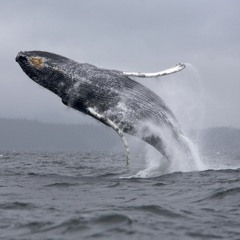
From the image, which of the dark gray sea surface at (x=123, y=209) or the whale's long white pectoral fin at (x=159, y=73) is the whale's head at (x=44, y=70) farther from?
the dark gray sea surface at (x=123, y=209)

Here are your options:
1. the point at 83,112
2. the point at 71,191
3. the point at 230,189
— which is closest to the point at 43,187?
the point at 71,191

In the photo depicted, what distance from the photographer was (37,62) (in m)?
12.9

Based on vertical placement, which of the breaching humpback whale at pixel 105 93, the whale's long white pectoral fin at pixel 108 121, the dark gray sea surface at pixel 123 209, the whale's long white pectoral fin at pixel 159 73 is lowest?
the dark gray sea surface at pixel 123 209

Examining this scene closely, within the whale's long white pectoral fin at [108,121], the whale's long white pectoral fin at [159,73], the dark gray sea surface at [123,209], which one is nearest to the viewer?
the dark gray sea surface at [123,209]

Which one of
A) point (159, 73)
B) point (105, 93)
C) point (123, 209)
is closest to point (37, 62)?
point (105, 93)

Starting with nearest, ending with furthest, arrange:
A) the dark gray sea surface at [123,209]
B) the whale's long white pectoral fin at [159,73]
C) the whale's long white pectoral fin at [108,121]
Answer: the dark gray sea surface at [123,209] → the whale's long white pectoral fin at [108,121] → the whale's long white pectoral fin at [159,73]

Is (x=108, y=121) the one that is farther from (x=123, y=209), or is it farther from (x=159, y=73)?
(x=123, y=209)

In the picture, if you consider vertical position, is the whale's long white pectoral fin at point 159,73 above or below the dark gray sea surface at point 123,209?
above

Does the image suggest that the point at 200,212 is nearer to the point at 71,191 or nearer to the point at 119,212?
the point at 119,212

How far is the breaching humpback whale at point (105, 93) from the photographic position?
41.8 feet

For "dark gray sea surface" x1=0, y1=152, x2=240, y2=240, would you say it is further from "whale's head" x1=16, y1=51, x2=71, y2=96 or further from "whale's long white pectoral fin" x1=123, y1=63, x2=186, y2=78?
"whale's long white pectoral fin" x1=123, y1=63, x2=186, y2=78

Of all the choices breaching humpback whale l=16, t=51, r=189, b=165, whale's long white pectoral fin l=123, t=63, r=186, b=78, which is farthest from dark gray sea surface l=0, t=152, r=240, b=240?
whale's long white pectoral fin l=123, t=63, r=186, b=78

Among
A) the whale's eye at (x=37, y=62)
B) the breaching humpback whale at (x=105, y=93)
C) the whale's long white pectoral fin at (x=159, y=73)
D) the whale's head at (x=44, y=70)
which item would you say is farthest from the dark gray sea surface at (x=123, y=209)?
the whale's eye at (x=37, y=62)

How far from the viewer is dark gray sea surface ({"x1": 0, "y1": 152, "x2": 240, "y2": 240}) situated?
682 cm
